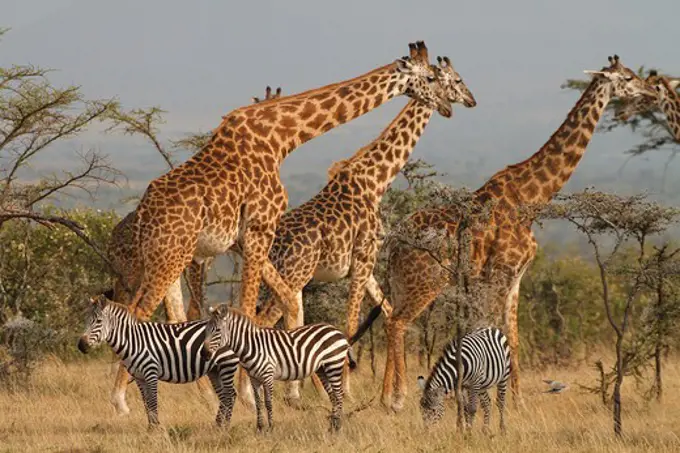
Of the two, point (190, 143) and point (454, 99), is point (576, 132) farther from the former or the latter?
point (190, 143)

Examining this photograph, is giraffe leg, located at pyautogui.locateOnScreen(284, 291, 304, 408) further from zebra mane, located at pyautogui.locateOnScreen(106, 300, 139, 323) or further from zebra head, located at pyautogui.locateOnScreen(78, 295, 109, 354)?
zebra head, located at pyautogui.locateOnScreen(78, 295, 109, 354)

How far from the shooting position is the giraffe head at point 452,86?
1505 cm

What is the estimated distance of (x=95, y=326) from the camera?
11.2 m

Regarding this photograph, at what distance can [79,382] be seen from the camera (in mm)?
15844

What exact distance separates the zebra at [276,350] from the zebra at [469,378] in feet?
2.92

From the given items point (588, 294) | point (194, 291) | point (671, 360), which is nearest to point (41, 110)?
point (194, 291)

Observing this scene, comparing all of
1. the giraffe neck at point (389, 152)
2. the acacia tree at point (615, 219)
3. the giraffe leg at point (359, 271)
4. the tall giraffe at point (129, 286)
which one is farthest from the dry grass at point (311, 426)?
the giraffe neck at point (389, 152)

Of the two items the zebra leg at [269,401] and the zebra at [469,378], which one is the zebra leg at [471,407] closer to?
the zebra at [469,378]

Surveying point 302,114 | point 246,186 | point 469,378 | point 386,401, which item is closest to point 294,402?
point 386,401

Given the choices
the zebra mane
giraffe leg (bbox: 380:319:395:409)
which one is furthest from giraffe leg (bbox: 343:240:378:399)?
the zebra mane

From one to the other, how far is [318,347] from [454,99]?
492 centimetres

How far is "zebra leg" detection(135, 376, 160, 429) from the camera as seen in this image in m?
11.3

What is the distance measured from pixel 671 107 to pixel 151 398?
780cm

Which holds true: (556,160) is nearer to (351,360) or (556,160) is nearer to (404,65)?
(404,65)
